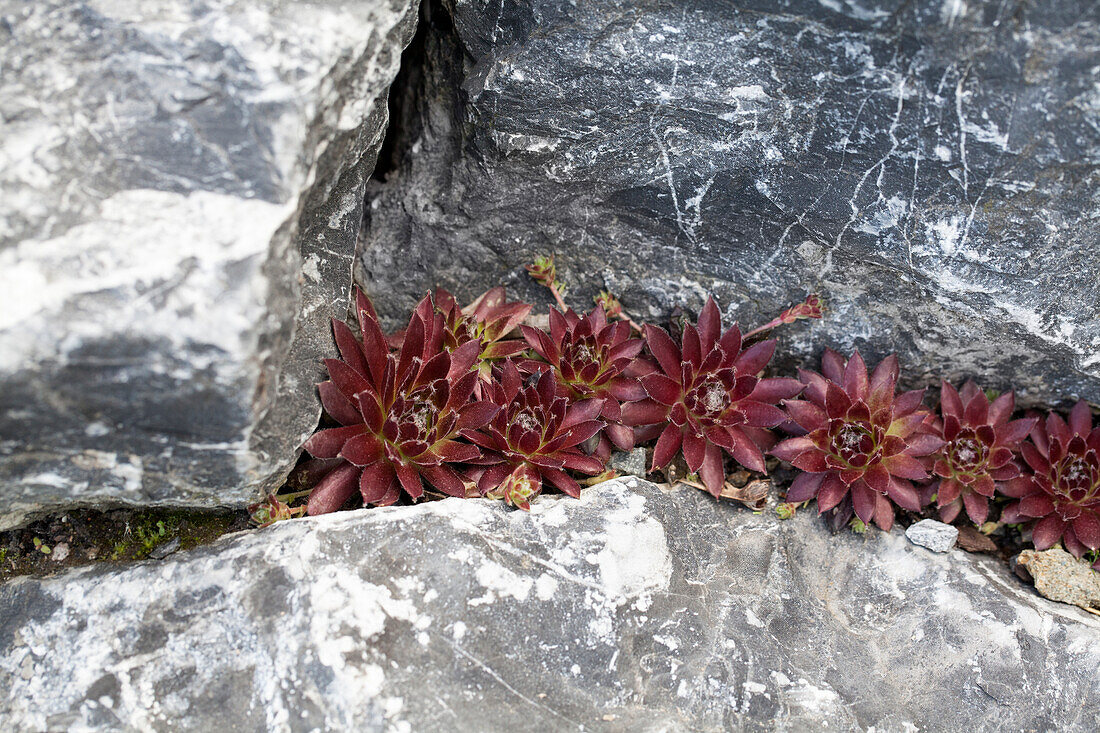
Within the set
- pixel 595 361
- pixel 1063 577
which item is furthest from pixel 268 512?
pixel 1063 577

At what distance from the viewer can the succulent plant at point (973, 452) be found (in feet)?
11.2

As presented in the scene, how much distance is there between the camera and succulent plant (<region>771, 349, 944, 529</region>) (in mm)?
3277

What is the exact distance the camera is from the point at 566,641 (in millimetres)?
2592

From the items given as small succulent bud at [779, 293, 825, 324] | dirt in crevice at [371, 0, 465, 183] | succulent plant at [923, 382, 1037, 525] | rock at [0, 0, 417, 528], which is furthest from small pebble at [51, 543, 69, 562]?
succulent plant at [923, 382, 1037, 525]

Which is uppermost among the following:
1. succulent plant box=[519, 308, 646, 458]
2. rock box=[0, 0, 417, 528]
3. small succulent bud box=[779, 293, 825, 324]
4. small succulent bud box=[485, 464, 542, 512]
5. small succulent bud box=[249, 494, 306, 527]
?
rock box=[0, 0, 417, 528]

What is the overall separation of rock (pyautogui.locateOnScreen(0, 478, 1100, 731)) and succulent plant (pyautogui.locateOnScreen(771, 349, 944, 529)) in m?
0.29

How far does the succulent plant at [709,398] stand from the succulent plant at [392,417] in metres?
0.73

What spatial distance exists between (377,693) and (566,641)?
611mm

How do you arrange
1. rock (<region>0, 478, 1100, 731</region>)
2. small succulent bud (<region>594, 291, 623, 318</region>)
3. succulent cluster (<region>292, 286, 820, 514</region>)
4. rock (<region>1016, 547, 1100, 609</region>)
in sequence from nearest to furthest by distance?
rock (<region>0, 478, 1100, 731</region>), succulent cluster (<region>292, 286, 820, 514</region>), rock (<region>1016, 547, 1100, 609</region>), small succulent bud (<region>594, 291, 623, 318</region>)

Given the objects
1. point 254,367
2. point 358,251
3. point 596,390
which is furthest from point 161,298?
point 596,390

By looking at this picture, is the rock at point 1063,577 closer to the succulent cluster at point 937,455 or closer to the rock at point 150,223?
the succulent cluster at point 937,455

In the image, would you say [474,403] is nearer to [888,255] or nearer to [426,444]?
[426,444]

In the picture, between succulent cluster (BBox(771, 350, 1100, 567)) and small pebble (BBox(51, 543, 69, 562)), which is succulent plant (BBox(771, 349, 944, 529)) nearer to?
succulent cluster (BBox(771, 350, 1100, 567))

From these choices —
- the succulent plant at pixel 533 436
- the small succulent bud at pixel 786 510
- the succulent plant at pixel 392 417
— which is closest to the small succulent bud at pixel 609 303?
the succulent plant at pixel 533 436
